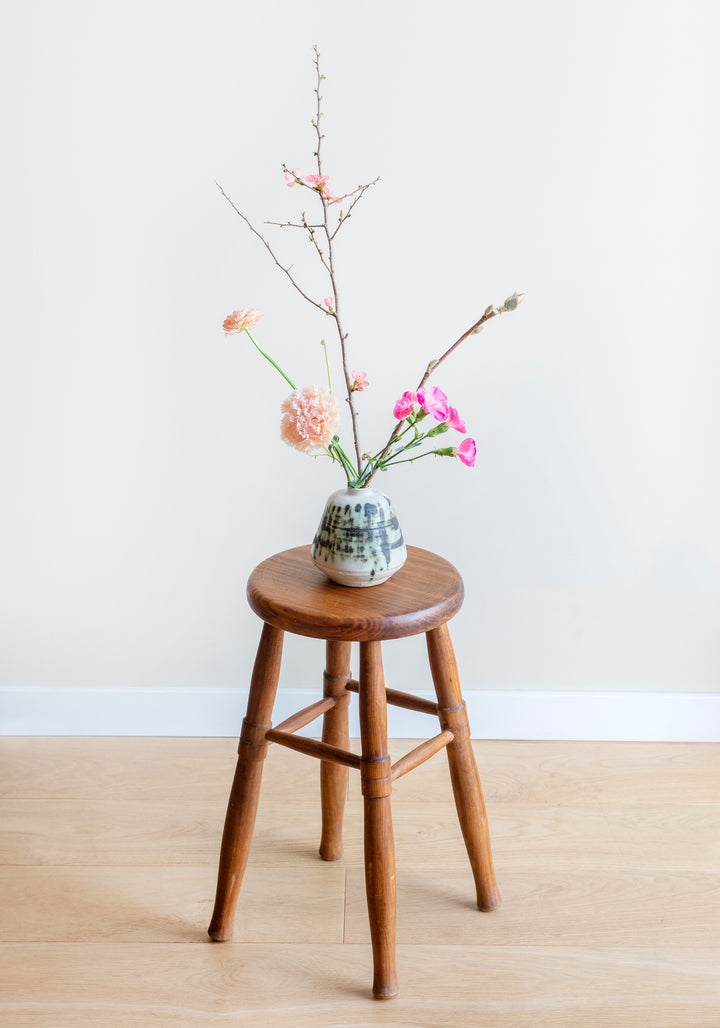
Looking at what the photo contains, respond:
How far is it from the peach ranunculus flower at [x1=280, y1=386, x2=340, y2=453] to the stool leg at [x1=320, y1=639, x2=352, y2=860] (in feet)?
1.23

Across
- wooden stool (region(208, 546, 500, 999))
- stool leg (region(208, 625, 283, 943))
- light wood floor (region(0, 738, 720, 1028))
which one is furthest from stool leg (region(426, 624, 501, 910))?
stool leg (region(208, 625, 283, 943))

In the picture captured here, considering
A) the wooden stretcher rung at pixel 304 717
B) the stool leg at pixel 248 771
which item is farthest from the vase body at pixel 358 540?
the wooden stretcher rung at pixel 304 717

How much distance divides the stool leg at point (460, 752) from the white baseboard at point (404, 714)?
503mm

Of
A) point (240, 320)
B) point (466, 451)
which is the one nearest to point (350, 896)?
point (466, 451)

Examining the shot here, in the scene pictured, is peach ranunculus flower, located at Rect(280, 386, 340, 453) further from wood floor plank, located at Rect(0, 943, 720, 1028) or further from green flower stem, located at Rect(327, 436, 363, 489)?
wood floor plank, located at Rect(0, 943, 720, 1028)

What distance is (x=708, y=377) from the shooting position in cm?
163

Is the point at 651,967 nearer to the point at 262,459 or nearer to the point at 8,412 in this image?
the point at 262,459

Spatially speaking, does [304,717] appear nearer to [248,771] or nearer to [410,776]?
[248,771]

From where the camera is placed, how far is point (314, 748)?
1.17 meters

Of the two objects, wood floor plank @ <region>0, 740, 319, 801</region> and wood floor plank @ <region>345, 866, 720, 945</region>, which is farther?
wood floor plank @ <region>0, 740, 319, 801</region>

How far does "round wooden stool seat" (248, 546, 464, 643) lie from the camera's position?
1098 millimetres

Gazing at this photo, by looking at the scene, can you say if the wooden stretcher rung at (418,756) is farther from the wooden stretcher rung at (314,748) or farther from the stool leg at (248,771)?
the stool leg at (248,771)

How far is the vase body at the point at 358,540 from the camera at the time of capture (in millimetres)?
1174

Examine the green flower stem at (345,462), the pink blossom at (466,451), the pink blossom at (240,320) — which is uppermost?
the pink blossom at (240,320)
